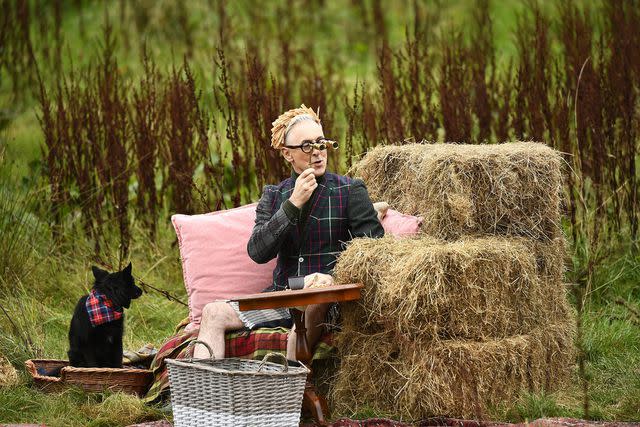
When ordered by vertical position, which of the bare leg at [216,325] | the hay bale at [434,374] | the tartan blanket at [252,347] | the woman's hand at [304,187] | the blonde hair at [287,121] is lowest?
the hay bale at [434,374]

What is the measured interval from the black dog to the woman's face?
3.40 feet

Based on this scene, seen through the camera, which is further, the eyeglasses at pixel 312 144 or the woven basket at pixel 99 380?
the woven basket at pixel 99 380

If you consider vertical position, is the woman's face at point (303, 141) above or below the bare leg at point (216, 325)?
above

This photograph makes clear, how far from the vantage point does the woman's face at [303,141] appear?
15.0ft

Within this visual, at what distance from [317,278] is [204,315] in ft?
1.97

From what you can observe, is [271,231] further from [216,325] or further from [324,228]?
[216,325]

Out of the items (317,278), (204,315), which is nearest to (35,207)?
(204,315)

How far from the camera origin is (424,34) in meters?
7.39

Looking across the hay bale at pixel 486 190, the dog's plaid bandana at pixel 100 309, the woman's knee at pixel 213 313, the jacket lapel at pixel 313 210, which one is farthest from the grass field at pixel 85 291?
the jacket lapel at pixel 313 210

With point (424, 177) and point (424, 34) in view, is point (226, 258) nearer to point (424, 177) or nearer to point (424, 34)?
point (424, 177)

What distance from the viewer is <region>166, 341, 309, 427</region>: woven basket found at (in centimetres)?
388

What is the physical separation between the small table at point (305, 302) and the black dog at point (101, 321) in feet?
2.98

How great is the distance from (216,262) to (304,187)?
2.96 feet

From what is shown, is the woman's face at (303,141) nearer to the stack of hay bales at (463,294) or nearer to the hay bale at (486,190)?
the stack of hay bales at (463,294)
